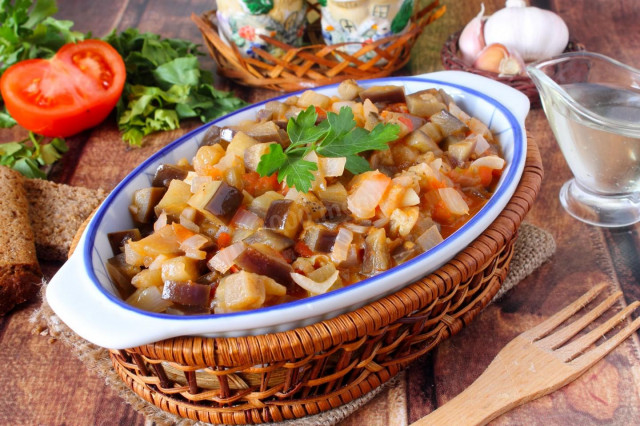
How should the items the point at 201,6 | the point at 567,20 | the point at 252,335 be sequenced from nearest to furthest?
the point at 252,335, the point at 567,20, the point at 201,6

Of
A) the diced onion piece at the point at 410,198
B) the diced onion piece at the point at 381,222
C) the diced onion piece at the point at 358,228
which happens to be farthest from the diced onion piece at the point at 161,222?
the diced onion piece at the point at 410,198

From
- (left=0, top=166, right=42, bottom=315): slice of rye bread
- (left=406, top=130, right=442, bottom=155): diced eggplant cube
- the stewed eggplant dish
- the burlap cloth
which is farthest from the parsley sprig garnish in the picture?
(left=0, top=166, right=42, bottom=315): slice of rye bread

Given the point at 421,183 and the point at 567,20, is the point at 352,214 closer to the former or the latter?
the point at 421,183

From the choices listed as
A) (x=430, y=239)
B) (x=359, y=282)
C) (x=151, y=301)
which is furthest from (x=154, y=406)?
(x=430, y=239)

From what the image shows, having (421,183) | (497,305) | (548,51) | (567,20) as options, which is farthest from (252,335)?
(567,20)

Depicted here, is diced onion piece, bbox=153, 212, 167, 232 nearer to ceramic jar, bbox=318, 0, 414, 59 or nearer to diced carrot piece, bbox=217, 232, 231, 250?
diced carrot piece, bbox=217, 232, 231, 250

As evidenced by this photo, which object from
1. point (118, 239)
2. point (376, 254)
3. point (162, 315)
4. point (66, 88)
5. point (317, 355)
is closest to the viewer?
point (162, 315)

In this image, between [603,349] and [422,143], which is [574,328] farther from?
[422,143]

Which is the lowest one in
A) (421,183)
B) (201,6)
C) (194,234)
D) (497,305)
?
(201,6)

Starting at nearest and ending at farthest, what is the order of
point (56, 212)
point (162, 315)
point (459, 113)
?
point (162, 315) → point (459, 113) → point (56, 212)
